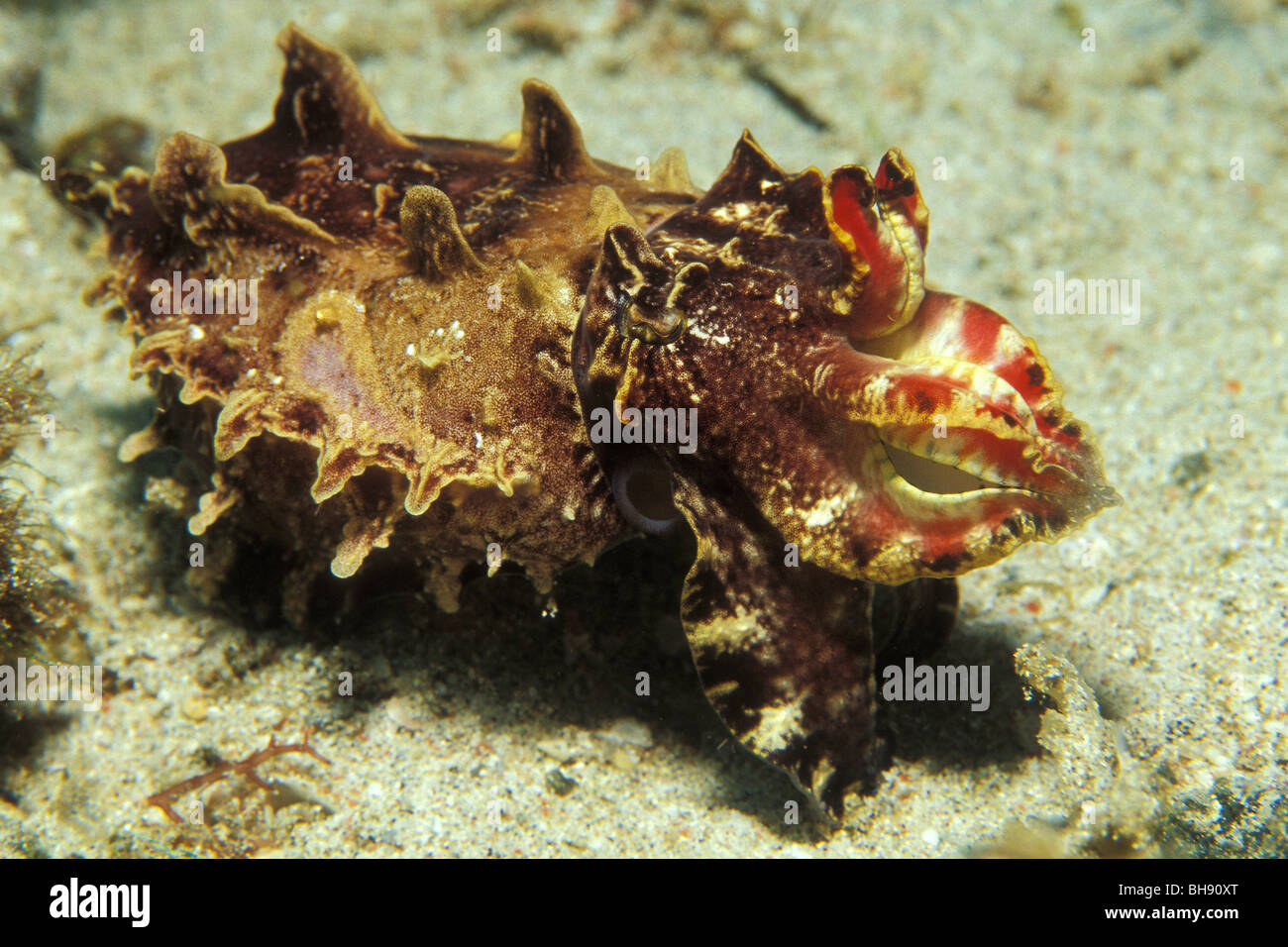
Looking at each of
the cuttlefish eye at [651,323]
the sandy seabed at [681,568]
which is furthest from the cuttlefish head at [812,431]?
the sandy seabed at [681,568]

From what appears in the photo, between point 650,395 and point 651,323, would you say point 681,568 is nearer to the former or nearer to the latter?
point 650,395

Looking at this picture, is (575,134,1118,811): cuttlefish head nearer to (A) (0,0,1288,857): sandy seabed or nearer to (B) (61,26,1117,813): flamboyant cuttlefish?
(B) (61,26,1117,813): flamboyant cuttlefish

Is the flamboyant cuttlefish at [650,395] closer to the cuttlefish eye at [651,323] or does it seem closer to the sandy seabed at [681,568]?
the cuttlefish eye at [651,323]

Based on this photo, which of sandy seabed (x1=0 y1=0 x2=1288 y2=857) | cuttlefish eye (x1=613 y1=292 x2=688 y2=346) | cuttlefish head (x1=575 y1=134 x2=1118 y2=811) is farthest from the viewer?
sandy seabed (x1=0 y1=0 x2=1288 y2=857)

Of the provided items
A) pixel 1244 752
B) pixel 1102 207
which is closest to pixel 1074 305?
pixel 1102 207

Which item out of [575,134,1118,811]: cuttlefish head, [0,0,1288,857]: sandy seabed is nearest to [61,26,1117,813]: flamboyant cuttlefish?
[575,134,1118,811]: cuttlefish head

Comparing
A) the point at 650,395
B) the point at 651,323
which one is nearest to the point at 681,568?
the point at 650,395
